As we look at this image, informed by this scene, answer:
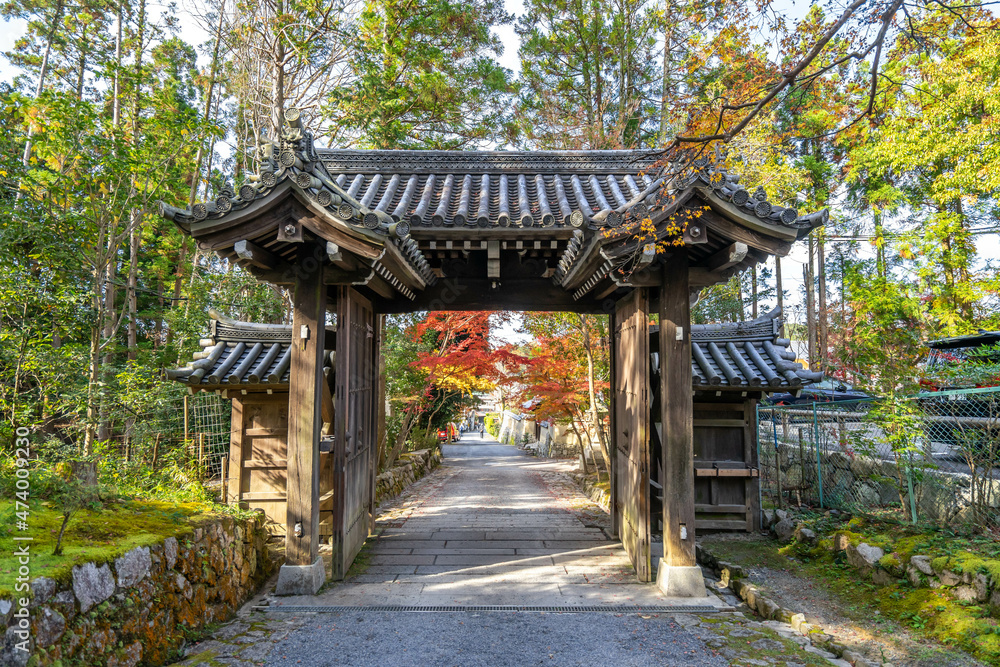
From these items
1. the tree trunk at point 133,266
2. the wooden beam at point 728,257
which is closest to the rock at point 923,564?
the wooden beam at point 728,257

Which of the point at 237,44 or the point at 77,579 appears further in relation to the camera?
the point at 237,44

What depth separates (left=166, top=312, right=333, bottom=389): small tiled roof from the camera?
22.6 ft

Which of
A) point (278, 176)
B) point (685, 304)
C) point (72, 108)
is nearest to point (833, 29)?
point (685, 304)

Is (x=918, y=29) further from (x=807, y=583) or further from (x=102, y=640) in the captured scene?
(x=102, y=640)

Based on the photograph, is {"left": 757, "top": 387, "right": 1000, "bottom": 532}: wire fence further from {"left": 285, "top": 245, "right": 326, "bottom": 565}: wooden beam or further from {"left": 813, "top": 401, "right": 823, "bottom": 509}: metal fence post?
{"left": 285, "top": 245, "right": 326, "bottom": 565}: wooden beam

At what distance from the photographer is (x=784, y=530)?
7.58 metres

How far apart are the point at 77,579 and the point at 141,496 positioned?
2.85m

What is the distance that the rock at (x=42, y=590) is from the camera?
3.00 metres

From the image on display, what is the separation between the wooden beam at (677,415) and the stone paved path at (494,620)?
63cm

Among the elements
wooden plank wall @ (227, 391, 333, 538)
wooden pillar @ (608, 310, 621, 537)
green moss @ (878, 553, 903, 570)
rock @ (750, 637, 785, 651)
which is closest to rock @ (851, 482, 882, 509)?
green moss @ (878, 553, 903, 570)

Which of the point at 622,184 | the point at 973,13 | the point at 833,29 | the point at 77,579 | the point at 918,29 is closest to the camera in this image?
the point at 77,579

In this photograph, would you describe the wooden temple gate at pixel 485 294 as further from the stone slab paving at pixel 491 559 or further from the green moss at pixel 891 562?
the green moss at pixel 891 562

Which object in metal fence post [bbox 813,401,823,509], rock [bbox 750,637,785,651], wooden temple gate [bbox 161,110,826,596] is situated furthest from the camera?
metal fence post [bbox 813,401,823,509]

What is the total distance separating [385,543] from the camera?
7426mm
